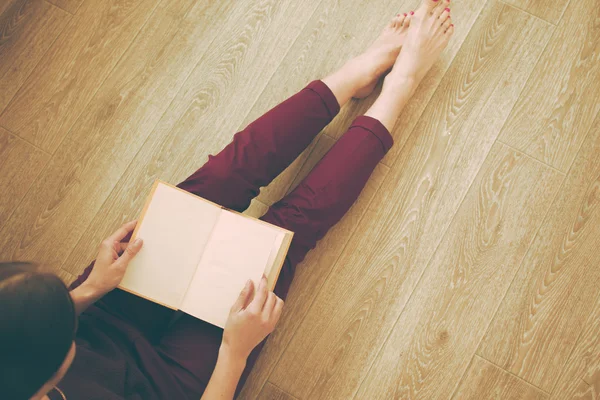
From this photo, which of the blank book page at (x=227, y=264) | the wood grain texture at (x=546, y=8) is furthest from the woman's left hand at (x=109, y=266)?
the wood grain texture at (x=546, y=8)

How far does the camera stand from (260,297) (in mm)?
832

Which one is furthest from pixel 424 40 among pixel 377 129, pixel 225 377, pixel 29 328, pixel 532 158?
pixel 29 328

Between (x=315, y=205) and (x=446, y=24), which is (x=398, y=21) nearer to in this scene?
(x=446, y=24)

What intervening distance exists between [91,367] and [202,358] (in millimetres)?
195

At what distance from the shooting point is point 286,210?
3.08ft

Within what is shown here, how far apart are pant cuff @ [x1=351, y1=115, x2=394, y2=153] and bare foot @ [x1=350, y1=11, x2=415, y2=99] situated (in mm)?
129

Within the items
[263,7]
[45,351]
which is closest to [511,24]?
[263,7]

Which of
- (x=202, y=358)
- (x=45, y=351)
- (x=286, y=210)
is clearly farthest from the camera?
(x=286, y=210)

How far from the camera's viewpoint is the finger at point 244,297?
0.83 meters

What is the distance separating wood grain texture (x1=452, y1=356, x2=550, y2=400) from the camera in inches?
38.5

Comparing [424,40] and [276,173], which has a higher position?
[424,40]

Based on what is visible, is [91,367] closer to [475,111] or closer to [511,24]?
[475,111]

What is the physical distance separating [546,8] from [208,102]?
2.93ft

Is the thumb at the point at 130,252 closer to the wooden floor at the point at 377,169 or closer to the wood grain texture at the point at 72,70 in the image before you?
the wooden floor at the point at 377,169
